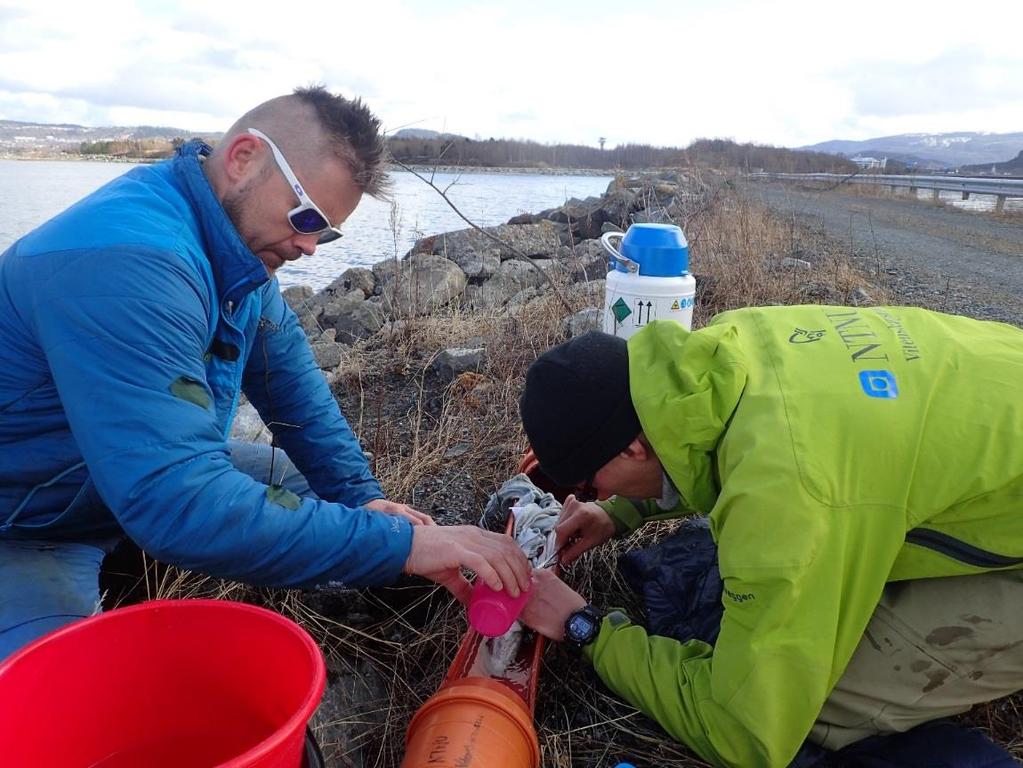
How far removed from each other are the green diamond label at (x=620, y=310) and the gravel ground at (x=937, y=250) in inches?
156

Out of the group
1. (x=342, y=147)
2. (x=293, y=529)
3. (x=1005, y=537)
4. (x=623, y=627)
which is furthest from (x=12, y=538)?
(x=1005, y=537)

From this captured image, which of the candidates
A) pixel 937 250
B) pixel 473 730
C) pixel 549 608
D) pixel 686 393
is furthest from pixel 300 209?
pixel 937 250

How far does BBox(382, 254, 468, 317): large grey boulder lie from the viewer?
20.6 ft

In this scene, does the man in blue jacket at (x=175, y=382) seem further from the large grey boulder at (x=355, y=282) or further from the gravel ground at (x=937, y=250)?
the large grey boulder at (x=355, y=282)

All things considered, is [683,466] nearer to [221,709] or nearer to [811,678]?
[811,678]

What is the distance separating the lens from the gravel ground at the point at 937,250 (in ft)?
21.6

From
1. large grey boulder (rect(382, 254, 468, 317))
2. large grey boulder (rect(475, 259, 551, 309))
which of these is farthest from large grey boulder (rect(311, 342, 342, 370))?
large grey boulder (rect(475, 259, 551, 309))

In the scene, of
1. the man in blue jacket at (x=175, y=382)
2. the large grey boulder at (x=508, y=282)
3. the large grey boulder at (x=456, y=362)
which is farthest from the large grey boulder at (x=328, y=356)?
the man in blue jacket at (x=175, y=382)

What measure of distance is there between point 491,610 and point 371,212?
55.7ft

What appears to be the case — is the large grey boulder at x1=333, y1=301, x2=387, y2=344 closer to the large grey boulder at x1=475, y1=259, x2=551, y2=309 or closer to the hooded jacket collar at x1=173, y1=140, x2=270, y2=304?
the large grey boulder at x1=475, y1=259, x2=551, y2=309

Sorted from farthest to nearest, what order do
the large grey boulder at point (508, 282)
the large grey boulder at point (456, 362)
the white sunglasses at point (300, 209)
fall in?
the large grey boulder at point (508, 282), the large grey boulder at point (456, 362), the white sunglasses at point (300, 209)

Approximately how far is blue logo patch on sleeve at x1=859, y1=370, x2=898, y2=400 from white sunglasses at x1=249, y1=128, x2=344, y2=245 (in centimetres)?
151

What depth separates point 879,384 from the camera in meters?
1.64

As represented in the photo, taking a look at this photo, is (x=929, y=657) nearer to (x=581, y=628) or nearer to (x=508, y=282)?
(x=581, y=628)
